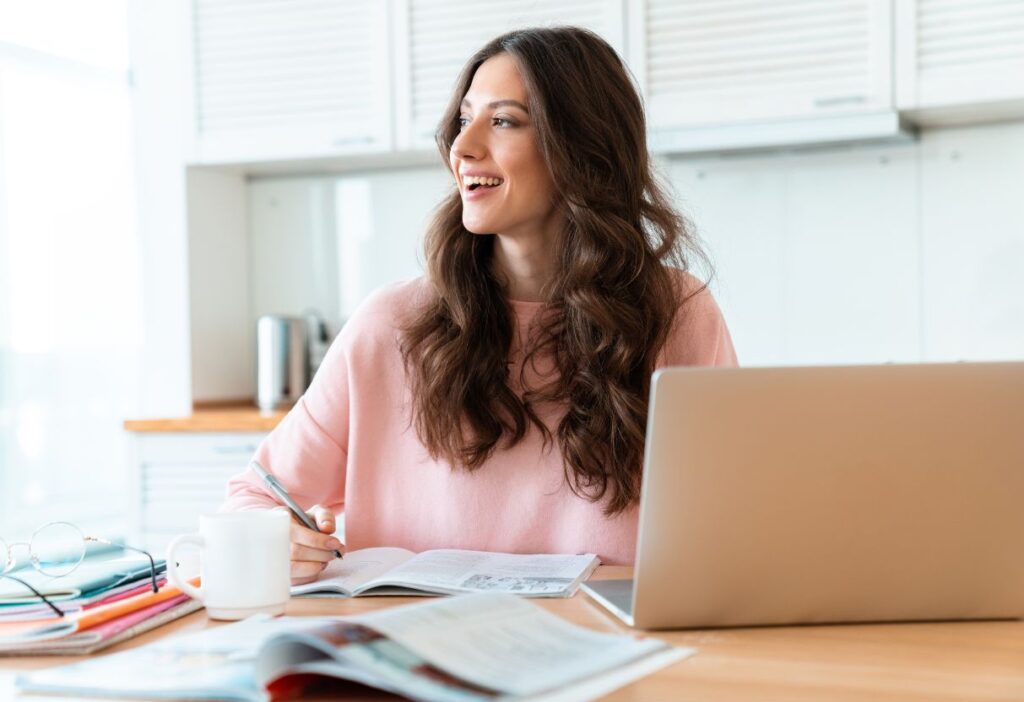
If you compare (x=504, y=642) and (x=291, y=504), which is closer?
(x=504, y=642)

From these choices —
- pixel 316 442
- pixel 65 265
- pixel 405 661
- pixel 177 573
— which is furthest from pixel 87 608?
pixel 65 265

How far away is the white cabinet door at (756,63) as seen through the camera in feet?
10.5

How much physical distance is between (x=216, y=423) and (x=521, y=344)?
6.04ft

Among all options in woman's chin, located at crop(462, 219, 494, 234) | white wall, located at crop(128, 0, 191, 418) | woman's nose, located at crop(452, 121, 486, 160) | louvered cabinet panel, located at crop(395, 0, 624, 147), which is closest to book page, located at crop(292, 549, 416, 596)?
woman's chin, located at crop(462, 219, 494, 234)

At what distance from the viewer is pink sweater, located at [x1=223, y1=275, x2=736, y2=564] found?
5.84 ft

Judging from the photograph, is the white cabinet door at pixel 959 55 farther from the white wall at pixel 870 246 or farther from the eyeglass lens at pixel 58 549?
the eyeglass lens at pixel 58 549

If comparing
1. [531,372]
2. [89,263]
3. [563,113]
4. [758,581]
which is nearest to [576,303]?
[531,372]

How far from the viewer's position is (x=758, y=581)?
1120 mm

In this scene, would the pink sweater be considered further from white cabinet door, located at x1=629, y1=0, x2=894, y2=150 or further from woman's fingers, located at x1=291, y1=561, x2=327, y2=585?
white cabinet door, located at x1=629, y1=0, x2=894, y2=150

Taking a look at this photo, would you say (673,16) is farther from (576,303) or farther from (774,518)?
(774,518)

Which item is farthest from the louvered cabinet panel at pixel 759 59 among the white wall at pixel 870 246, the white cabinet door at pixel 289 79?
the white cabinet door at pixel 289 79

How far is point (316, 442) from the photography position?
189cm

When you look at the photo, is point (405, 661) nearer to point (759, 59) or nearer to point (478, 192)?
point (478, 192)

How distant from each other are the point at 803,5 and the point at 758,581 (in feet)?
8.13
